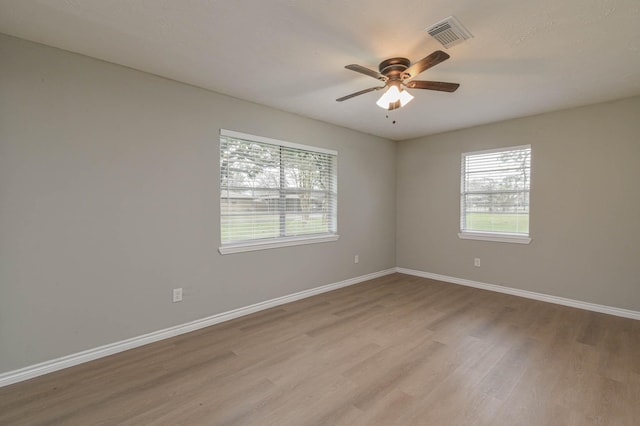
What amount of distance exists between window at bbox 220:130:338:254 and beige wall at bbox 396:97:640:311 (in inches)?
81.6

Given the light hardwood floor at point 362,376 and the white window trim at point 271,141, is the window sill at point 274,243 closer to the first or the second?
the light hardwood floor at point 362,376

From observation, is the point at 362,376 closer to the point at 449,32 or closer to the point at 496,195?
the point at 449,32

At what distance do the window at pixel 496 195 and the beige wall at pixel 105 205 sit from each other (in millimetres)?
3216

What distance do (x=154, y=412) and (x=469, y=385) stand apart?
213 centimetres

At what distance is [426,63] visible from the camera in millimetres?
2088

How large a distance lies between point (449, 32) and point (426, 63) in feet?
0.72

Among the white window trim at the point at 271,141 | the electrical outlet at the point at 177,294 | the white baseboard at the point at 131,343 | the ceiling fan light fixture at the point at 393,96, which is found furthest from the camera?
the white window trim at the point at 271,141

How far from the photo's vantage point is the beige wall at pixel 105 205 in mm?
2154

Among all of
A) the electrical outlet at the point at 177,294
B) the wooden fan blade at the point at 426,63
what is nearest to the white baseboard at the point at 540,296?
the wooden fan blade at the point at 426,63

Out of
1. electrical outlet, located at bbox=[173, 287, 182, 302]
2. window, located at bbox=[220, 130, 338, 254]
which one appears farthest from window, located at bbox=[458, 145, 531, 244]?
electrical outlet, located at bbox=[173, 287, 182, 302]

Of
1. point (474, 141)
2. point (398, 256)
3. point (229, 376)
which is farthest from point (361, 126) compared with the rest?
point (229, 376)

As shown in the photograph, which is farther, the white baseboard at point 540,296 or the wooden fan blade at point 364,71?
the white baseboard at point 540,296

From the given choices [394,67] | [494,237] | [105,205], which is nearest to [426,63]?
[394,67]

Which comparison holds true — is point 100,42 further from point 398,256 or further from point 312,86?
point 398,256
